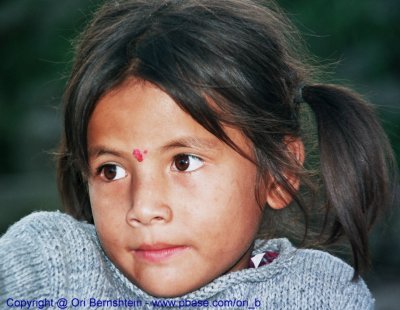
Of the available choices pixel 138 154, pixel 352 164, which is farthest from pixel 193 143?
pixel 352 164

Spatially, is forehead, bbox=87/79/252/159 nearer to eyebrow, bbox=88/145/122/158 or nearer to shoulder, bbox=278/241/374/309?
eyebrow, bbox=88/145/122/158

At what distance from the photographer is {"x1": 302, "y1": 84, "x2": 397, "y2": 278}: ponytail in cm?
232

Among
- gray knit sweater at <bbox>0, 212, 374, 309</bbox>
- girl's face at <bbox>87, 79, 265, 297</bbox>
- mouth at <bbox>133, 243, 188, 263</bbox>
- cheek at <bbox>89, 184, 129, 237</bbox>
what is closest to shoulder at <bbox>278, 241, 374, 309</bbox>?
gray knit sweater at <bbox>0, 212, 374, 309</bbox>

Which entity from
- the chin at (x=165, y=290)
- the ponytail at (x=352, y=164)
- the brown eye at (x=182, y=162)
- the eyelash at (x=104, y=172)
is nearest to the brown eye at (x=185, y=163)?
the brown eye at (x=182, y=162)

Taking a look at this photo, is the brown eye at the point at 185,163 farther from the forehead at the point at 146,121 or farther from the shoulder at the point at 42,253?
the shoulder at the point at 42,253

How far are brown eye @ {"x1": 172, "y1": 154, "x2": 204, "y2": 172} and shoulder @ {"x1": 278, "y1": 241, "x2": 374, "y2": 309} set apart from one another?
439mm

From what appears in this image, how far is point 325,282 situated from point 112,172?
25.5 inches

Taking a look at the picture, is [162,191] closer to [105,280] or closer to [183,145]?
[183,145]

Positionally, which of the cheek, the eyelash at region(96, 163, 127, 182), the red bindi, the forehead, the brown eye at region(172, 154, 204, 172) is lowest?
the cheek

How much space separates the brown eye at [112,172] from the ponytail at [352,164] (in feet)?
1.79

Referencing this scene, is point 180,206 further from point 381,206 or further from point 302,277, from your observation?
point 381,206

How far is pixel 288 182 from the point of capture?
237 centimetres

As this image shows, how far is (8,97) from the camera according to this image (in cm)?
482

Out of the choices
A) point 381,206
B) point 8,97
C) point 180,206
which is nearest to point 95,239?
point 180,206
